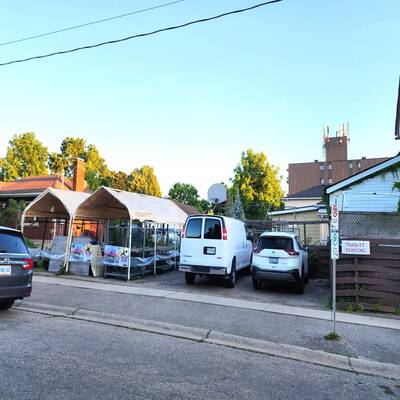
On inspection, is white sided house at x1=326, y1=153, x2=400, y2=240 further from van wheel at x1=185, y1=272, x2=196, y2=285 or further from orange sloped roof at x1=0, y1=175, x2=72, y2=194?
orange sloped roof at x1=0, y1=175, x2=72, y2=194

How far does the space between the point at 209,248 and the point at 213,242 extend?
24 cm

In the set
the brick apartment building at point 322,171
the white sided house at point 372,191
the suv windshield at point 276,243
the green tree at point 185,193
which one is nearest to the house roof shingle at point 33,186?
the suv windshield at point 276,243

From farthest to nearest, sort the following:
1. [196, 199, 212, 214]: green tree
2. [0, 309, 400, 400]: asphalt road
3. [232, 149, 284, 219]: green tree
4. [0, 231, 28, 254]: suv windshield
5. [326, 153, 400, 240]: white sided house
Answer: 1. [196, 199, 212, 214]: green tree
2. [232, 149, 284, 219]: green tree
3. [326, 153, 400, 240]: white sided house
4. [0, 231, 28, 254]: suv windshield
5. [0, 309, 400, 400]: asphalt road

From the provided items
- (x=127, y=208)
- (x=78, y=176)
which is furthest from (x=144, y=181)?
(x=127, y=208)

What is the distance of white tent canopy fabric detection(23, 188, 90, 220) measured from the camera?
1419cm

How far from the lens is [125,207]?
15.0m

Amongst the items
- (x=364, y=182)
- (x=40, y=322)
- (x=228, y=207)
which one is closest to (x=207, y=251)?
(x=40, y=322)

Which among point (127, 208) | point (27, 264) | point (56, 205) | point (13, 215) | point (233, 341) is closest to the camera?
point (233, 341)

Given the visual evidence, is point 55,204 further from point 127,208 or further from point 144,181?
point 144,181

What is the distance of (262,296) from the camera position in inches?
418

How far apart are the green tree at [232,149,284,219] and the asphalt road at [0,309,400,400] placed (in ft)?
122

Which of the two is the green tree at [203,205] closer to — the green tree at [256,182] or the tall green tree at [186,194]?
the tall green tree at [186,194]

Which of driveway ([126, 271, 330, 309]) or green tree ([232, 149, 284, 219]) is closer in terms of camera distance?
driveway ([126, 271, 330, 309])

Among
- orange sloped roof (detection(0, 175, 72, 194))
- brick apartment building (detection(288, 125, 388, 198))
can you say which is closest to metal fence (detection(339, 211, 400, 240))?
orange sloped roof (detection(0, 175, 72, 194))
